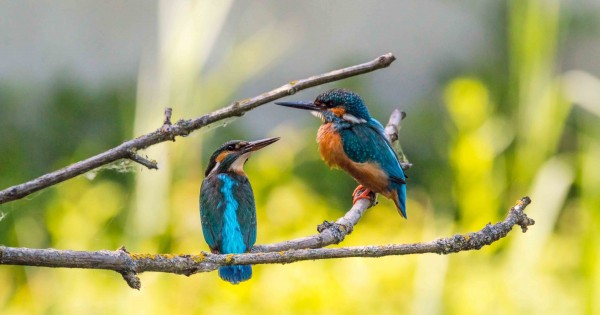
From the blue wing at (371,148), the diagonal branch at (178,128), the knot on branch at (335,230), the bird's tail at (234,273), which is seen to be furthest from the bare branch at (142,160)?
the blue wing at (371,148)

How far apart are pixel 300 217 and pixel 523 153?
0.79 m

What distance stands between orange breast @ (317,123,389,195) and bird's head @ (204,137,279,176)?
18 cm

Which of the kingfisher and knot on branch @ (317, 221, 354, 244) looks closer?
knot on branch @ (317, 221, 354, 244)

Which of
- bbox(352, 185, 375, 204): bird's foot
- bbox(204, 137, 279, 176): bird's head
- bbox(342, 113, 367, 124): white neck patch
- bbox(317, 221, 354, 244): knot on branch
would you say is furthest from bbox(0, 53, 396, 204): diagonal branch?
bbox(352, 185, 375, 204): bird's foot

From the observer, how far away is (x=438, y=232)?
9.23ft

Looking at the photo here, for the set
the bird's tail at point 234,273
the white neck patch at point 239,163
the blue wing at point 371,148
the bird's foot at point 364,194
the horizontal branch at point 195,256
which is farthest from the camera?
the bird's foot at point 364,194

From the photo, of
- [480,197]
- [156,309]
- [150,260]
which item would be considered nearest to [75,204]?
[156,309]

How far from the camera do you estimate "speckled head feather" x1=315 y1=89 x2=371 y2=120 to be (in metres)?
1.15

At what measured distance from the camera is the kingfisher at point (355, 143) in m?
1.13

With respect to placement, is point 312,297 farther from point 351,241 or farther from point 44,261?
point 44,261

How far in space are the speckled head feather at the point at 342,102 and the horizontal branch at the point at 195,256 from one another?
333 millimetres

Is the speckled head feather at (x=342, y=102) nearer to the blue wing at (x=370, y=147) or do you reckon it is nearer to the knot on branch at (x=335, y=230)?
the blue wing at (x=370, y=147)

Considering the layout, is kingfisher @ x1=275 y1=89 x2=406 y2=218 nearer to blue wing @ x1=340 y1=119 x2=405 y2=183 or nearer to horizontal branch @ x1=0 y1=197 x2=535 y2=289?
blue wing @ x1=340 y1=119 x2=405 y2=183

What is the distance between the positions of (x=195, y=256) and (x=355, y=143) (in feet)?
1.40
